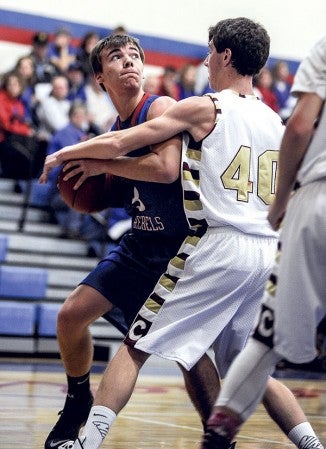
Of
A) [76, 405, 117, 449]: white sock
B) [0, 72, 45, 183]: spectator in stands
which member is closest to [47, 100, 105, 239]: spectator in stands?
[0, 72, 45, 183]: spectator in stands

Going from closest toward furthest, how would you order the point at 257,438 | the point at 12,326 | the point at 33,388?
the point at 257,438 < the point at 33,388 < the point at 12,326

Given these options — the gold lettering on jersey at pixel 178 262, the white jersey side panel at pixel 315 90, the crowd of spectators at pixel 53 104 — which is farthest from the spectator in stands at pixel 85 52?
the white jersey side panel at pixel 315 90

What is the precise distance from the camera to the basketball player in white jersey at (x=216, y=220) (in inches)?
140

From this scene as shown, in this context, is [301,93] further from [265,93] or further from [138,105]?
[265,93]

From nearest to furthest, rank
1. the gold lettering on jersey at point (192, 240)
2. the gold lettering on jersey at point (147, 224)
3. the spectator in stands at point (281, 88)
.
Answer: the gold lettering on jersey at point (192, 240), the gold lettering on jersey at point (147, 224), the spectator in stands at point (281, 88)

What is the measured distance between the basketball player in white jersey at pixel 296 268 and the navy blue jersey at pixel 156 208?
0.90m

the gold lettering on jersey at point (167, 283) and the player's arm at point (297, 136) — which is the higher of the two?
the player's arm at point (297, 136)

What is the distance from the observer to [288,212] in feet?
9.17

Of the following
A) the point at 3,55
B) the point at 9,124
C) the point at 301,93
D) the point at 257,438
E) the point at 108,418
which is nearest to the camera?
the point at 301,93

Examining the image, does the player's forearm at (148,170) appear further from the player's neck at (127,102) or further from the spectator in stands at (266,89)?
the spectator in stands at (266,89)

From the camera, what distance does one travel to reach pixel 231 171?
11.9 ft

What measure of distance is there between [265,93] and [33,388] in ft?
24.2

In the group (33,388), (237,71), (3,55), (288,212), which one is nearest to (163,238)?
(237,71)

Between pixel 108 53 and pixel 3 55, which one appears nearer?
pixel 108 53
